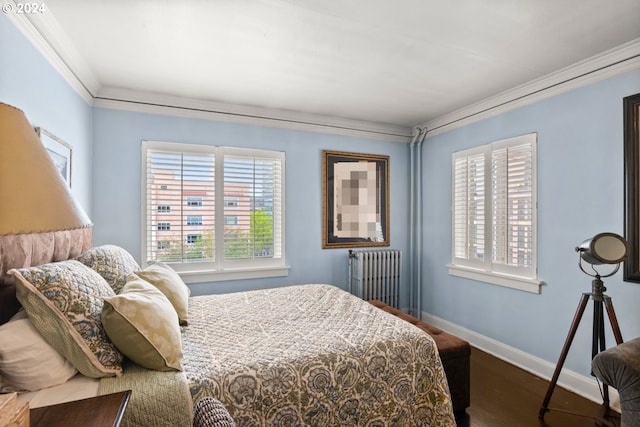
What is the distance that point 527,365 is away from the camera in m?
2.81

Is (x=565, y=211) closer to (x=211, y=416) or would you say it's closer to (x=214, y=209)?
(x=211, y=416)

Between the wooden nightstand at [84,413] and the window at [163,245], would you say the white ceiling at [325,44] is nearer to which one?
the window at [163,245]

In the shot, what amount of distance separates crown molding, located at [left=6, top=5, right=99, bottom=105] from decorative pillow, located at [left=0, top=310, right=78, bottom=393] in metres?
1.54

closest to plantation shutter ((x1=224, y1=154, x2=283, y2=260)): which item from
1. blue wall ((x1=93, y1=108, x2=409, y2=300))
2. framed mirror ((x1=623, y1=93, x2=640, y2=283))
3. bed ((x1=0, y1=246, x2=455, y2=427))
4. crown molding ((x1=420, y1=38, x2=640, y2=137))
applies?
blue wall ((x1=93, y1=108, x2=409, y2=300))

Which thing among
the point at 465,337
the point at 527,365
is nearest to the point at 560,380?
the point at 527,365

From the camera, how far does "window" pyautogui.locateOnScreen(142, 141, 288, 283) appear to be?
10.0ft

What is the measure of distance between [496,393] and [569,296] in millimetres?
984

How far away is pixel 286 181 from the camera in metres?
3.55

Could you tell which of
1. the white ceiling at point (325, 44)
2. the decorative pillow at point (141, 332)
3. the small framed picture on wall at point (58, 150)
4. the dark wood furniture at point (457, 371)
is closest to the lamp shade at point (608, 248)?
the dark wood furniture at point (457, 371)

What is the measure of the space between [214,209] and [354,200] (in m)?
1.68

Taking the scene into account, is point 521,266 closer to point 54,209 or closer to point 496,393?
point 496,393

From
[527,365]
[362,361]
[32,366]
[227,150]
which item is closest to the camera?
[32,366]

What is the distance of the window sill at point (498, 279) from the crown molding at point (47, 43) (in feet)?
12.9

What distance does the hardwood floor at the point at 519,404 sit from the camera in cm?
209
